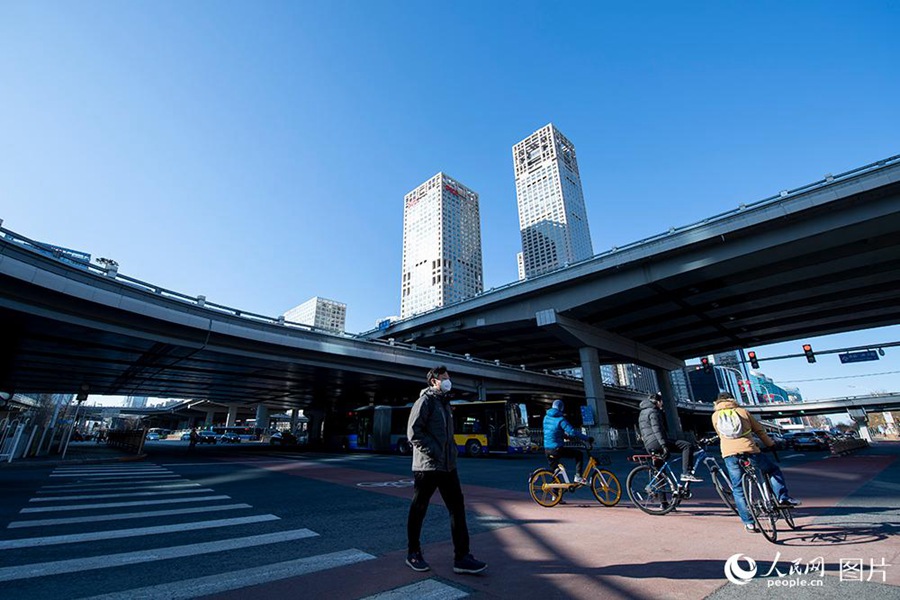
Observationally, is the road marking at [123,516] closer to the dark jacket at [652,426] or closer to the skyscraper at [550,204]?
the dark jacket at [652,426]

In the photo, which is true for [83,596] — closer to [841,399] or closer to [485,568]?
[485,568]

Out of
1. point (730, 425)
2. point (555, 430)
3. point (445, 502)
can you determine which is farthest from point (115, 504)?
point (730, 425)

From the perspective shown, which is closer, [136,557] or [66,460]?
[136,557]

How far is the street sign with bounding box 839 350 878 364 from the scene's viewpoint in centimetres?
2750

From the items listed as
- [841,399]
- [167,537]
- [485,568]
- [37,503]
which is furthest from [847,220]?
[841,399]

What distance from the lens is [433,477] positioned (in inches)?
165

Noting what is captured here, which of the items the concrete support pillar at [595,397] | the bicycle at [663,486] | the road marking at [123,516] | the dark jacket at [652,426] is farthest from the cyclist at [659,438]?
the concrete support pillar at [595,397]

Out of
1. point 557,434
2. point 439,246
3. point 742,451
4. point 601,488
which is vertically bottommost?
point 601,488

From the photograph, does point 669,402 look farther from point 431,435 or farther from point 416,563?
point 416,563

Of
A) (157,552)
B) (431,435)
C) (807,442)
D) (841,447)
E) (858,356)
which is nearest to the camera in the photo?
(431,435)

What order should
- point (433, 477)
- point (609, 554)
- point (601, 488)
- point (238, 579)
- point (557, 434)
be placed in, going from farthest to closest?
point (601, 488), point (557, 434), point (609, 554), point (433, 477), point (238, 579)

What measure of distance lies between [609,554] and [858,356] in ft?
121

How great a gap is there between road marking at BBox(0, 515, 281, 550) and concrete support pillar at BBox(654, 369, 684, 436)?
1884 inches

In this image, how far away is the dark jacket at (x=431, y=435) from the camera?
14.0ft
